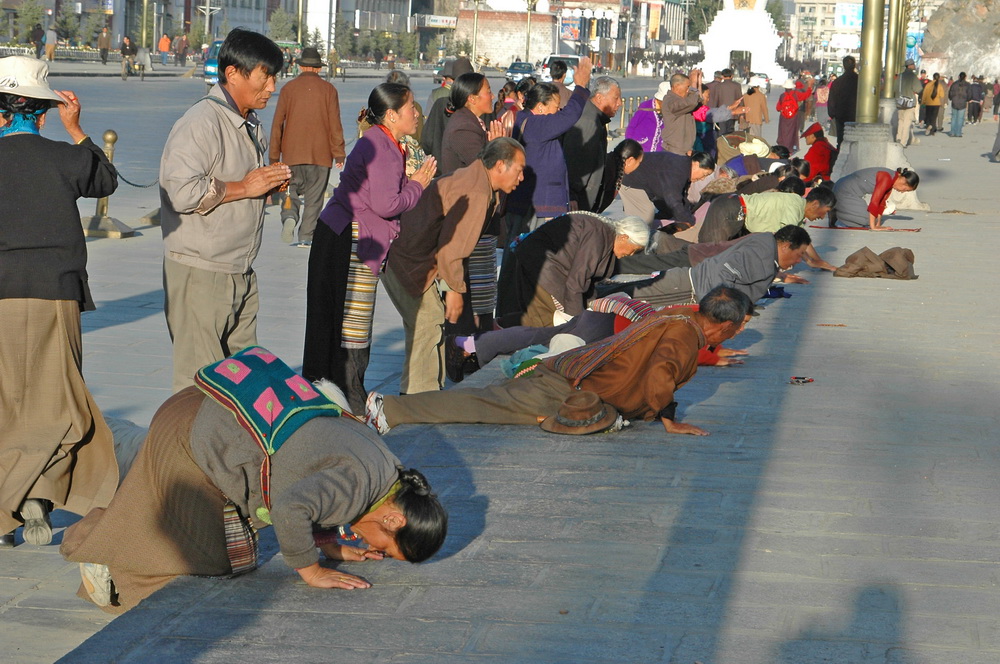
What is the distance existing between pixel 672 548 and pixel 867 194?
1071 centimetres

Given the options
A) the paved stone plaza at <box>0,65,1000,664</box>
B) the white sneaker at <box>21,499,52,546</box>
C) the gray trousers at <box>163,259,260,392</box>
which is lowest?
the white sneaker at <box>21,499,52,546</box>

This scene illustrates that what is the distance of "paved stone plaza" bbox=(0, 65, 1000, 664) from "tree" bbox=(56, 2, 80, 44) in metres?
56.1

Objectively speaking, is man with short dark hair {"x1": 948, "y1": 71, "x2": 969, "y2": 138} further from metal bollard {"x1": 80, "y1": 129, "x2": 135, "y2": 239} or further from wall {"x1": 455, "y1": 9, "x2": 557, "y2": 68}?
wall {"x1": 455, "y1": 9, "x2": 557, "y2": 68}

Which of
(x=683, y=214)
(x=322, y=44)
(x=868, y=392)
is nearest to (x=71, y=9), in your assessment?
(x=322, y=44)

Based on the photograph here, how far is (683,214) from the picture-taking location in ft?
38.4

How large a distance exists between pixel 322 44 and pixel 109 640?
3264 inches

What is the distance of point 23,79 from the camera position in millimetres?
4668

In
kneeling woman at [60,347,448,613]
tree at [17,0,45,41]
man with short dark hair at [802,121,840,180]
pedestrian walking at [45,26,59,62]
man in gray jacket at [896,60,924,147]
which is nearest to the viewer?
kneeling woman at [60,347,448,613]

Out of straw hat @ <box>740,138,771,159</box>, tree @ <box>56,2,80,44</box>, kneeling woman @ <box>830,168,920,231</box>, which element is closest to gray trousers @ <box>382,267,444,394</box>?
kneeling woman @ <box>830,168,920,231</box>

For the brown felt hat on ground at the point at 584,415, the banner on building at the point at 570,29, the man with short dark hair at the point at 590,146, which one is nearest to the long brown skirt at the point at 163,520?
the brown felt hat on ground at the point at 584,415

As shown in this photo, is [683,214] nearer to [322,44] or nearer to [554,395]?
[554,395]

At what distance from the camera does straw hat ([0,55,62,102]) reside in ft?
15.1

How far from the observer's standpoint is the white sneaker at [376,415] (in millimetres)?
5629

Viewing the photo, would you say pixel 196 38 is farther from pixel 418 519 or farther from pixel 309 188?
pixel 418 519
